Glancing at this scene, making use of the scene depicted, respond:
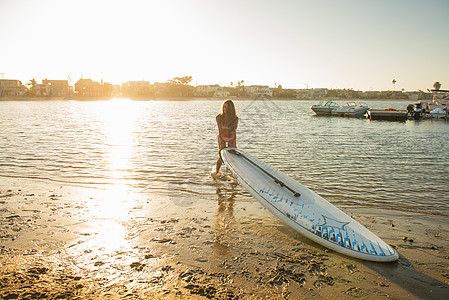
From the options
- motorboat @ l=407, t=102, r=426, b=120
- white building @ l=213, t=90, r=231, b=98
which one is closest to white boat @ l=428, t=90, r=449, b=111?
motorboat @ l=407, t=102, r=426, b=120

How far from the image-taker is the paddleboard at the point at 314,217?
12.9 ft

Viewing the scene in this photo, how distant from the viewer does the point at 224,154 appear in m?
7.49

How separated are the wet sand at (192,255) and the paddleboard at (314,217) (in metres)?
0.15

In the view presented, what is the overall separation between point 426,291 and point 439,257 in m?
1.05

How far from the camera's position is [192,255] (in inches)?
156

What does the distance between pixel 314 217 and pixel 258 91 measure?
6132 inches

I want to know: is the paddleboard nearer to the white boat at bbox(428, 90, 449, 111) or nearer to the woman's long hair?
the woman's long hair

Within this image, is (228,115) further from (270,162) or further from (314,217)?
(270,162)

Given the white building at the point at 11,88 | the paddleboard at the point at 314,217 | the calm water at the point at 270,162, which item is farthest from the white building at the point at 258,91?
the paddleboard at the point at 314,217

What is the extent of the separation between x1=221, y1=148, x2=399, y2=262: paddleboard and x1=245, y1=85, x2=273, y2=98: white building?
151m

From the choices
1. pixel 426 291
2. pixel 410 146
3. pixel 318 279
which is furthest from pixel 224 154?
pixel 410 146

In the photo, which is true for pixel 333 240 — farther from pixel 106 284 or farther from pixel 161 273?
pixel 106 284

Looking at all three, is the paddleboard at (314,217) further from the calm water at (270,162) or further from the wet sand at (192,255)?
the calm water at (270,162)

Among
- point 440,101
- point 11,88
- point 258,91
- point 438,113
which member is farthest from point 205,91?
point 438,113
